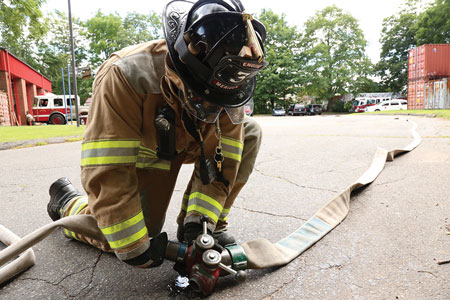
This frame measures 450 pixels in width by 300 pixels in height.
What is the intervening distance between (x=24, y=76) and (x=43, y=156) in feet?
59.3

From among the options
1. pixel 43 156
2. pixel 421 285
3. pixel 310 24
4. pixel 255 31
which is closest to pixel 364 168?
pixel 421 285

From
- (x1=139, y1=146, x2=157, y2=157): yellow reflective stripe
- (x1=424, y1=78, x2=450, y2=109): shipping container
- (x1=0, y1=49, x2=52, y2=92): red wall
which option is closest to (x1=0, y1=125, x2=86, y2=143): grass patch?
(x1=139, y1=146, x2=157, y2=157): yellow reflective stripe

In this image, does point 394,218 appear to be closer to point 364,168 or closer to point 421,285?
point 421,285

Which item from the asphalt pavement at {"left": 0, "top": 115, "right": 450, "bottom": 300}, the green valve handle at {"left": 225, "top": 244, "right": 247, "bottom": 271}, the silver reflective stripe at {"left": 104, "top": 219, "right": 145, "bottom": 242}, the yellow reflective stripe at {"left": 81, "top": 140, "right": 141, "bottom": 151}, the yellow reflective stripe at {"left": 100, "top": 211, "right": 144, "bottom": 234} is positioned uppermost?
the yellow reflective stripe at {"left": 81, "top": 140, "right": 141, "bottom": 151}

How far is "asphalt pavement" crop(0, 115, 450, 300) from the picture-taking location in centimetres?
129

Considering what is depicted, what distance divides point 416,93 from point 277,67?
15.0m

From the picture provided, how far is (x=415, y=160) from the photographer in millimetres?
3672

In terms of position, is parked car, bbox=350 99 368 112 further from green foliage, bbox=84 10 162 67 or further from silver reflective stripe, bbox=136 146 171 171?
silver reflective stripe, bbox=136 146 171 171

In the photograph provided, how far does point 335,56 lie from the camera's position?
115 feet

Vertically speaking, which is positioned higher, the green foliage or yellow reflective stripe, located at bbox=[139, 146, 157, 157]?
the green foliage

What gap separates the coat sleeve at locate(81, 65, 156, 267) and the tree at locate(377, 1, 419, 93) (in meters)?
41.6

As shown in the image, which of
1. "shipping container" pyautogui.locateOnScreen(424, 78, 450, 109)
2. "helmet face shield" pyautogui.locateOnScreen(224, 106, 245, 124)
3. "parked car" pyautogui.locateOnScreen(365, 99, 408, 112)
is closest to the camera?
"helmet face shield" pyautogui.locateOnScreen(224, 106, 245, 124)

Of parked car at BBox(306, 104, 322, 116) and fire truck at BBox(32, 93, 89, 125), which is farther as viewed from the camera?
parked car at BBox(306, 104, 322, 116)

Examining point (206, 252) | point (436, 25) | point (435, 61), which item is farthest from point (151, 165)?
point (436, 25)
